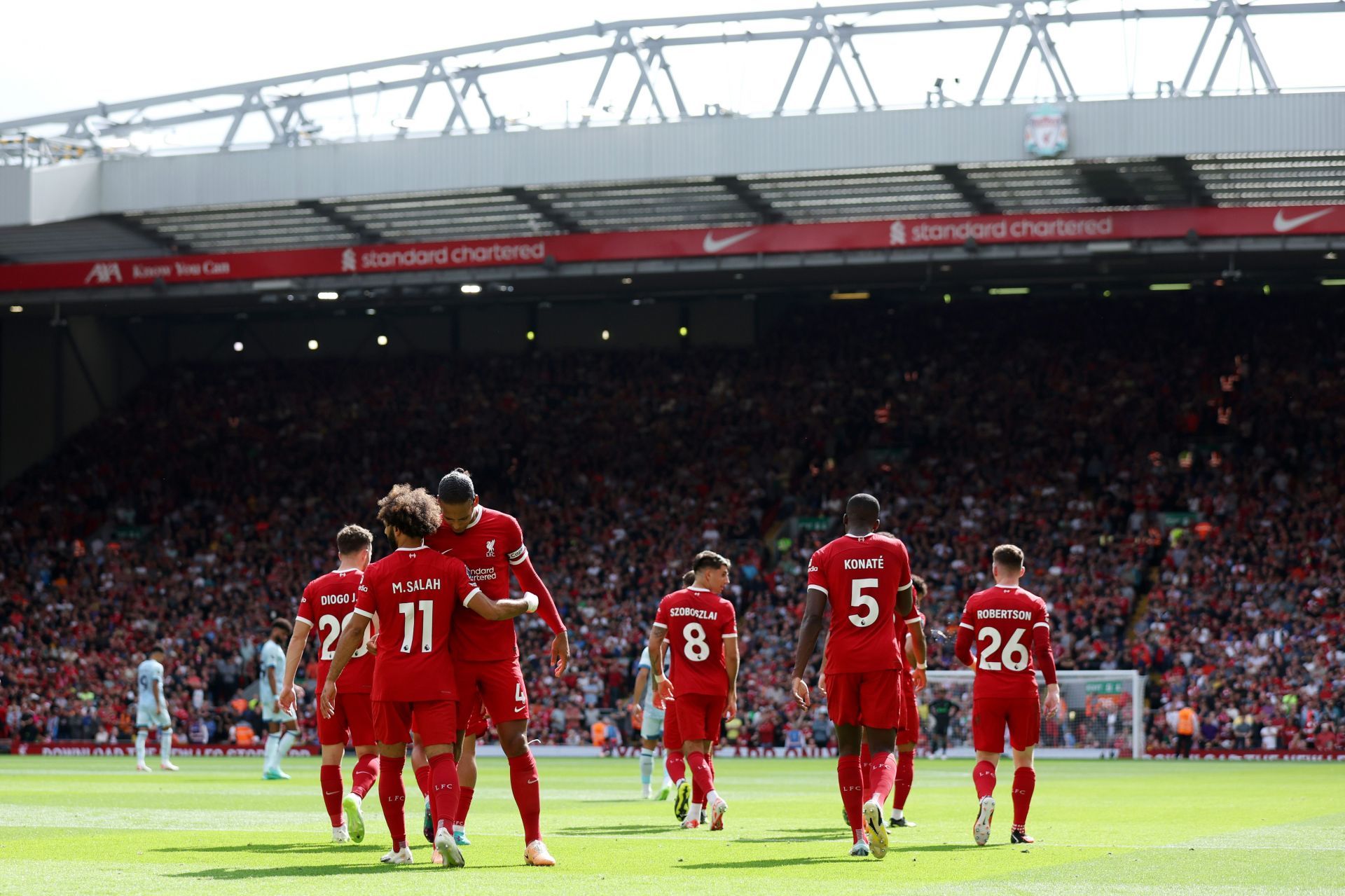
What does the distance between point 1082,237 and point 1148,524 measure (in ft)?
23.8

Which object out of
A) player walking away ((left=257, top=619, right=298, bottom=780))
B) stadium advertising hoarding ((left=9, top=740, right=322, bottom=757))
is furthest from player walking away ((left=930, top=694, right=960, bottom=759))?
player walking away ((left=257, top=619, right=298, bottom=780))

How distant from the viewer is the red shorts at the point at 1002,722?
12.3 metres

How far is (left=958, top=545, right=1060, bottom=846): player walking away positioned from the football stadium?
3.52 metres

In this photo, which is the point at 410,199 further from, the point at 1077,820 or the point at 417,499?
the point at 417,499

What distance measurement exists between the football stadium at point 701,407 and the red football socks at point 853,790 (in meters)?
4.79

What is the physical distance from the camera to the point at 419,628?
32.8 feet

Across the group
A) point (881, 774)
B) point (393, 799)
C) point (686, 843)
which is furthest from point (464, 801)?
point (881, 774)

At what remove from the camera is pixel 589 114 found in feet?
120

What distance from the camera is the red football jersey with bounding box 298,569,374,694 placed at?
40.2ft

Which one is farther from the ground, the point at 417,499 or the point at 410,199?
the point at 410,199

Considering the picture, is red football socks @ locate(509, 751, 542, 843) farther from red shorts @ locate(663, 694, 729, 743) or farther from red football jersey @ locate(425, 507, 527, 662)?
red shorts @ locate(663, 694, 729, 743)

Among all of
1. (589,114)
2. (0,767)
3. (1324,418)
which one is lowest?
(0,767)

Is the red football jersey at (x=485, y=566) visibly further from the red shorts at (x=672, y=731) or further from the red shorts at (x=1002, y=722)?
the red shorts at (x=672, y=731)

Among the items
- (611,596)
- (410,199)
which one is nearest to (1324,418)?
(611,596)
